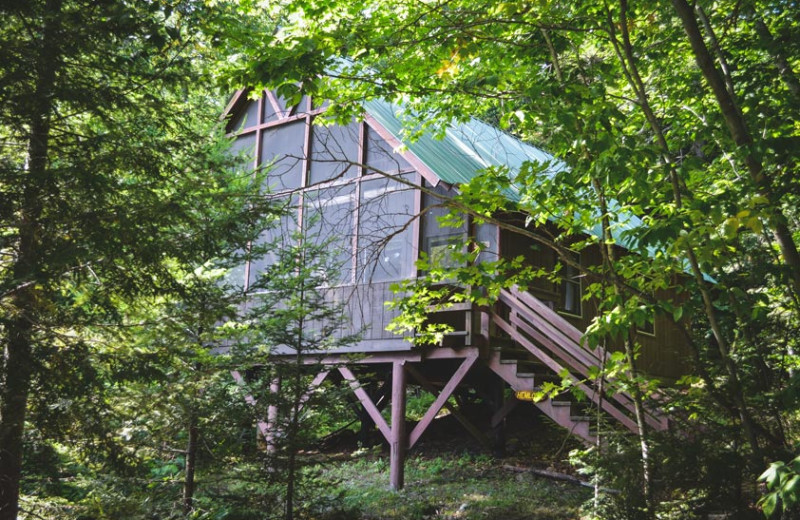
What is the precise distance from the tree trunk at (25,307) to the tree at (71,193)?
0.04 feet

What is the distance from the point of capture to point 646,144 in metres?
5.26

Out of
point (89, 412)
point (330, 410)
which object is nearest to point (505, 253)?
point (330, 410)

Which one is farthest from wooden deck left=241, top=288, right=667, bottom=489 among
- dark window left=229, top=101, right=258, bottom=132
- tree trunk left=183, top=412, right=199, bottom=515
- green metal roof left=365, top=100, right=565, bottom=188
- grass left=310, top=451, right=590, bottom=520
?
dark window left=229, top=101, right=258, bottom=132

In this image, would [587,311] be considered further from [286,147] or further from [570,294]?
[286,147]

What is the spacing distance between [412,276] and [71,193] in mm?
5871

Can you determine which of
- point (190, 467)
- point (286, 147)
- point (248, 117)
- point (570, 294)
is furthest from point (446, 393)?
point (248, 117)

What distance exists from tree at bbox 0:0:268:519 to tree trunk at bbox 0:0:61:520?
0.4 inches

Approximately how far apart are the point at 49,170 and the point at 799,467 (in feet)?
20.3

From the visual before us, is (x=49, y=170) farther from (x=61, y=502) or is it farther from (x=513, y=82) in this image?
(x=513, y=82)

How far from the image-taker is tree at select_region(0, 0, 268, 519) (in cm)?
630

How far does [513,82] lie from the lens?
23.6 feet

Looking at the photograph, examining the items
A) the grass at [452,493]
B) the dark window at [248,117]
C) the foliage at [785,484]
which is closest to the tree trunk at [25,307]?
the grass at [452,493]

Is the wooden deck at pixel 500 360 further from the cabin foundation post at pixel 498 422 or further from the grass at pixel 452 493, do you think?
the grass at pixel 452 493

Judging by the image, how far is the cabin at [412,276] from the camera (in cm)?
998
